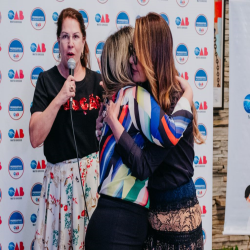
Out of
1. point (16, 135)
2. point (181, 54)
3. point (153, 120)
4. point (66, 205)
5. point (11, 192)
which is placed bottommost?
point (11, 192)

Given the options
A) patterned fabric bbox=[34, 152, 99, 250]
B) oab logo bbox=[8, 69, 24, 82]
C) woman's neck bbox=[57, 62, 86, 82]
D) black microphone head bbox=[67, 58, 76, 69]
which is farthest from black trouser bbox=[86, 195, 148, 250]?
oab logo bbox=[8, 69, 24, 82]

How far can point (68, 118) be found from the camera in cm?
202

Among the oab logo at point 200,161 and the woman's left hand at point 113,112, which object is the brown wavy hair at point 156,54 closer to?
the woman's left hand at point 113,112

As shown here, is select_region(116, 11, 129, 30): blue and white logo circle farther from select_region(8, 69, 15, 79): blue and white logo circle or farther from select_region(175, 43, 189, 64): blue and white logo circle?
select_region(8, 69, 15, 79): blue and white logo circle

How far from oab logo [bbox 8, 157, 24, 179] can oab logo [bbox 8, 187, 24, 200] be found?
0.09m

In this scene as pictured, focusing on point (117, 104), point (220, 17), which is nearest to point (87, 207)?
point (117, 104)

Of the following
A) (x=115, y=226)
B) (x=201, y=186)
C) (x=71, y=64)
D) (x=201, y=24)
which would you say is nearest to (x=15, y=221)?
(x=71, y=64)

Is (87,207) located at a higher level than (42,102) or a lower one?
lower

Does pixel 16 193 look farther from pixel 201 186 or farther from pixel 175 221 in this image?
pixel 175 221

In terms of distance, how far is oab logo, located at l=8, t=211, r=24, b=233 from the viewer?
8.50ft

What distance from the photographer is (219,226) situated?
130 inches

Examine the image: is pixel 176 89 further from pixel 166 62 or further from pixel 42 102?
pixel 42 102

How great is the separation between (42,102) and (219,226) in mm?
2132

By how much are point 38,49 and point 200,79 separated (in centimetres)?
126
